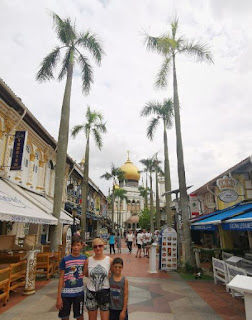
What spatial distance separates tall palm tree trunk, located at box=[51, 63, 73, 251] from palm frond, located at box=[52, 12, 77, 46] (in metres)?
1.34

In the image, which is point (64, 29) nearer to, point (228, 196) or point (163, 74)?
point (163, 74)

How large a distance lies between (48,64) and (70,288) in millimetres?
11586

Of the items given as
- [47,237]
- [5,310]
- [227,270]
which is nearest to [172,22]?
[227,270]

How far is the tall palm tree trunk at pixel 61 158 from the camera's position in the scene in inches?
381

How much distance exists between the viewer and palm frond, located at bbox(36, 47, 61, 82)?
12.1m

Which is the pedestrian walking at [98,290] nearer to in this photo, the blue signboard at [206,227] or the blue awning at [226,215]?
the blue awning at [226,215]

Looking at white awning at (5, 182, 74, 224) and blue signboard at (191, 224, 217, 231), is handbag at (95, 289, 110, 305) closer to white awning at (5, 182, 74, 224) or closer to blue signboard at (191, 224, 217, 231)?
white awning at (5, 182, 74, 224)

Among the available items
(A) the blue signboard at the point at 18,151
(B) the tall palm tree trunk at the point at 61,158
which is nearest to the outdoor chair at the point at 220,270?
(B) the tall palm tree trunk at the point at 61,158

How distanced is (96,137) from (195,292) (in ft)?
49.2

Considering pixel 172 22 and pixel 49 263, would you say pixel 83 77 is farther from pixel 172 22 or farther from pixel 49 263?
pixel 49 263

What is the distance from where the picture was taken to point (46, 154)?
14297 millimetres

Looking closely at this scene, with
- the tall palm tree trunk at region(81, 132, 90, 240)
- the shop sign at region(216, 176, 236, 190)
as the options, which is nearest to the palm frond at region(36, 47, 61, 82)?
the tall palm tree trunk at region(81, 132, 90, 240)

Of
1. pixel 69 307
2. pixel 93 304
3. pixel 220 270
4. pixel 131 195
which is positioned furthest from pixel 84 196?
pixel 131 195

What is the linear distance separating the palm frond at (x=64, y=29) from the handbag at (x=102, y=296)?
11919 millimetres
